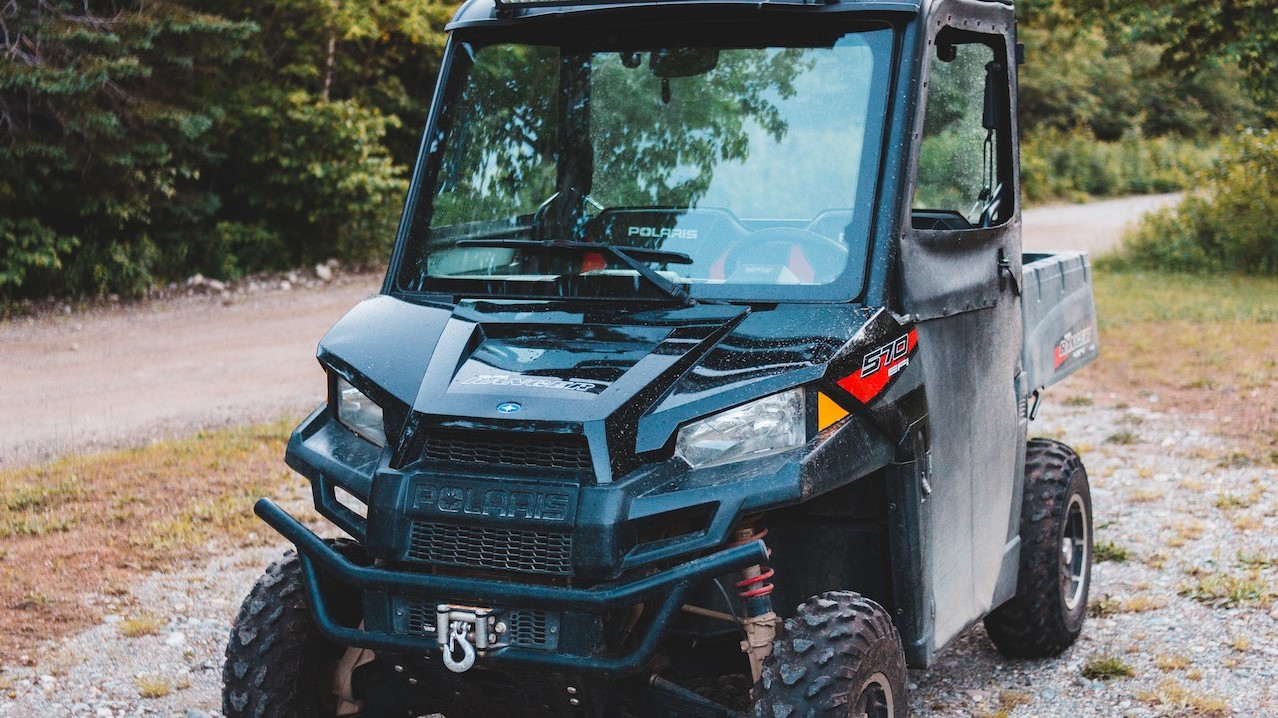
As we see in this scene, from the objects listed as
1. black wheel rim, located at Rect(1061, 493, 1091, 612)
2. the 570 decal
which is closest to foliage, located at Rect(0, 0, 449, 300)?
black wheel rim, located at Rect(1061, 493, 1091, 612)

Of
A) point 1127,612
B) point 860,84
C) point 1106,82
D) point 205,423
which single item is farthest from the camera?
point 1106,82

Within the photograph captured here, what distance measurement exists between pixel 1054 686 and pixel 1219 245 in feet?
50.9

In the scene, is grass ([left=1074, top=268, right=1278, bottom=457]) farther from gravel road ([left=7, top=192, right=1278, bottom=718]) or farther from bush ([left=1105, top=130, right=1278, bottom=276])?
bush ([left=1105, top=130, right=1278, bottom=276])

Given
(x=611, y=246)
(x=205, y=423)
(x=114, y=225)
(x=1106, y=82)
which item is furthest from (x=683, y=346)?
(x=1106, y=82)

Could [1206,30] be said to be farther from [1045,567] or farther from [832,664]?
[832,664]

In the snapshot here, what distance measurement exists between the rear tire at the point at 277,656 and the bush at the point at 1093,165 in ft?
97.1

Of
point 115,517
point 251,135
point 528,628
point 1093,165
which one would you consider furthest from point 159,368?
point 1093,165

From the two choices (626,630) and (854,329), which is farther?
(854,329)

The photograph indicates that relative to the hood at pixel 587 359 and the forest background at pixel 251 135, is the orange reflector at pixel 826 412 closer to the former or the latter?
the hood at pixel 587 359

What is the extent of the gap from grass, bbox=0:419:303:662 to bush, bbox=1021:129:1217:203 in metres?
25.9

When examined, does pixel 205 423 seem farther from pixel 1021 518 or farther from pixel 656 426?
pixel 656 426

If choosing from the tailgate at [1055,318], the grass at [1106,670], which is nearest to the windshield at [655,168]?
the tailgate at [1055,318]

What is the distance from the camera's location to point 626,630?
3.46 meters

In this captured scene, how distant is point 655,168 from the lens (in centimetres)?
441
